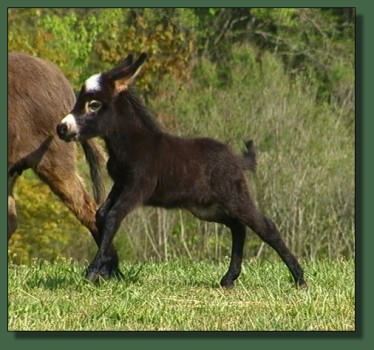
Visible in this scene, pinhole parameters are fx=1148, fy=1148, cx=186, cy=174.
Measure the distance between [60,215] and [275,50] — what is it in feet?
18.6

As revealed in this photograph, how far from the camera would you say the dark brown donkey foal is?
26.7 ft

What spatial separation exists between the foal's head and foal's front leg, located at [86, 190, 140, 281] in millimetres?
518

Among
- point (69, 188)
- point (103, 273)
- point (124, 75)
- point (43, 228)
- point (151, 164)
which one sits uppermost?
point (124, 75)

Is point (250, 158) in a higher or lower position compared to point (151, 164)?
lower

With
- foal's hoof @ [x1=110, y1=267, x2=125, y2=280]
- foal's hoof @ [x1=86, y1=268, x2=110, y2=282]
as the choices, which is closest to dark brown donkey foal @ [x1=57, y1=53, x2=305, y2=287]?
foal's hoof @ [x1=86, y1=268, x2=110, y2=282]

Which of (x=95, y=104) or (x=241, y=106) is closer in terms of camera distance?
(x=95, y=104)

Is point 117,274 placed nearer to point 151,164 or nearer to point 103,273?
point 103,273

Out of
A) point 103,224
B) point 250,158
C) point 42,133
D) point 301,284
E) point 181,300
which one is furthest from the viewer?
point 42,133

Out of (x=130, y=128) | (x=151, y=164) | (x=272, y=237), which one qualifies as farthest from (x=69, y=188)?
(x=272, y=237)

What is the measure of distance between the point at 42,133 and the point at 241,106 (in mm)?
13240

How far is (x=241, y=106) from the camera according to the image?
22219mm

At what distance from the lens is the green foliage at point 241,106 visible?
70.5 feet

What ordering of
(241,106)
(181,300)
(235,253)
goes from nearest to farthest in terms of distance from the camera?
(181,300)
(235,253)
(241,106)

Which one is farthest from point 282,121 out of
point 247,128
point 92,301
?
point 92,301
